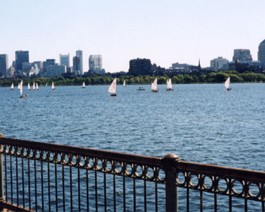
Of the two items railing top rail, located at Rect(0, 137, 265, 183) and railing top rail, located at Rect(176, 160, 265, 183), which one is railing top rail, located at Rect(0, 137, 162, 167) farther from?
railing top rail, located at Rect(176, 160, 265, 183)

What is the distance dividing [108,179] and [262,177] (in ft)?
63.5

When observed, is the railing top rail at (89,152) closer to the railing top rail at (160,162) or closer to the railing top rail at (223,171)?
the railing top rail at (160,162)

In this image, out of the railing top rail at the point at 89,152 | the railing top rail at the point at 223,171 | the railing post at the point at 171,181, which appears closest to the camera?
the railing top rail at the point at 223,171

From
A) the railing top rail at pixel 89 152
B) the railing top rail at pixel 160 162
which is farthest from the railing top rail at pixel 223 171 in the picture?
the railing top rail at pixel 89 152

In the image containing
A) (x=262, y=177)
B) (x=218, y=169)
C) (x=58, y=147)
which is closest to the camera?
(x=262, y=177)

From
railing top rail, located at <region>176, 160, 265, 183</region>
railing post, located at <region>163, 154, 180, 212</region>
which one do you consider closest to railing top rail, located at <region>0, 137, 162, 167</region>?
railing post, located at <region>163, 154, 180, 212</region>

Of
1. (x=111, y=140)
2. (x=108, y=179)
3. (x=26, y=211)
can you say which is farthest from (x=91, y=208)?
(x=111, y=140)

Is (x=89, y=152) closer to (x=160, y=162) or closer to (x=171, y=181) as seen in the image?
(x=160, y=162)

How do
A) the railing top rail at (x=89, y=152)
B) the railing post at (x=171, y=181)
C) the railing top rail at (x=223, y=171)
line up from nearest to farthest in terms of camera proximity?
1. the railing top rail at (x=223, y=171)
2. the railing post at (x=171, y=181)
3. the railing top rail at (x=89, y=152)

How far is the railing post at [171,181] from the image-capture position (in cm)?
619

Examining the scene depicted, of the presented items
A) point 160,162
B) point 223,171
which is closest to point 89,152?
point 160,162

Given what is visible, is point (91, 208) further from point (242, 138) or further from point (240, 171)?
point (242, 138)

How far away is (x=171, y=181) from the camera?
20.4 feet

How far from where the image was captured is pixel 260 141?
41.0 meters
